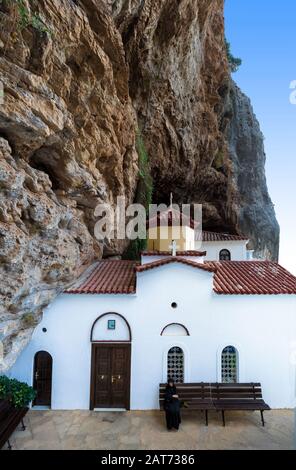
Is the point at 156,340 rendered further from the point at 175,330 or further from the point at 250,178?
the point at 250,178

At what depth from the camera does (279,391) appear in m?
9.71

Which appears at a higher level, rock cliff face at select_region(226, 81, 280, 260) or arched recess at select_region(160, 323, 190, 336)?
rock cliff face at select_region(226, 81, 280, 260)

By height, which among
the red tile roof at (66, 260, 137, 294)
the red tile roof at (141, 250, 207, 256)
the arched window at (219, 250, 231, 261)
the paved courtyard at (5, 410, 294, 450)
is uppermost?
the arched window at (219, 250, 231, 261)

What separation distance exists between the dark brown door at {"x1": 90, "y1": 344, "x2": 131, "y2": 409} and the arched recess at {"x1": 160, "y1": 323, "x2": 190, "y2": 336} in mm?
1357

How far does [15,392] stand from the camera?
825 cm

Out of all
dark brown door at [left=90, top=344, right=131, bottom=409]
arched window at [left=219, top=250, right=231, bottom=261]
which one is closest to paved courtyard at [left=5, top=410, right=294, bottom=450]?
dark brown door at [left=90, top=344, right=131, bottom=409]

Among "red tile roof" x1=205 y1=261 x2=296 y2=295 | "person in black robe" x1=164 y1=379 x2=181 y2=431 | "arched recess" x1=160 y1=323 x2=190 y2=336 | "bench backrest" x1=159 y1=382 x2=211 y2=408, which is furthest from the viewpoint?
"red tile roof" x1=205 y1=261 x2=296 y2=295

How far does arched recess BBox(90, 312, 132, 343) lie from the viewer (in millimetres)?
9750

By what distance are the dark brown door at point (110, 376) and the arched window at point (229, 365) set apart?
3.32 metres

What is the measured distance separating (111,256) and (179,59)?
11.3 m

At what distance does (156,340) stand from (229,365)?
2747 mm

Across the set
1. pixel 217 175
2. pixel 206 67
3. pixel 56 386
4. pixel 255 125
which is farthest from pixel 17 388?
pixel 255 125

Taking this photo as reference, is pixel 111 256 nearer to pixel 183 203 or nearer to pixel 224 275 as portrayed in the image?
pixel 224 275

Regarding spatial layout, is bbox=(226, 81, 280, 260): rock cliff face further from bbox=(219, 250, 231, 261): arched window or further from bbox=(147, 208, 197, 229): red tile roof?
bbox=(147, 208, 197, 229): red tile roof
